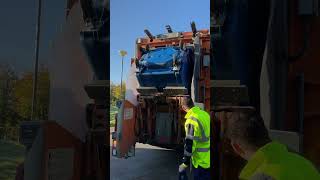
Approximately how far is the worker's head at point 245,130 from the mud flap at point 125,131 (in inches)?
148

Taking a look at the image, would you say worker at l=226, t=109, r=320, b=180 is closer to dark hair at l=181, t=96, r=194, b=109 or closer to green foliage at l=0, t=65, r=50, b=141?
green foliage at l=0, t=65, r=50, b=141

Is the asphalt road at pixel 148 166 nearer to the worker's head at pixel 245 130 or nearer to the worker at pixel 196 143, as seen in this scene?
the worker at pixel 196 143

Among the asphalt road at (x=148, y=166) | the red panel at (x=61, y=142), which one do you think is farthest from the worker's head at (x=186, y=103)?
the red panel at (x=61, y=142)

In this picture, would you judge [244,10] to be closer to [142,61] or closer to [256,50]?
[256,50]

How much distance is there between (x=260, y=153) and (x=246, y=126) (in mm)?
164

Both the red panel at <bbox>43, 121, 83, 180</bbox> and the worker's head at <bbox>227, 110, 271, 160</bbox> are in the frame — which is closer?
the worker's head at <bbox>227, 110, 271, 160</bbox>

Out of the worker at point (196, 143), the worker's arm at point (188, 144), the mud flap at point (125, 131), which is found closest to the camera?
the worker at point (196, 143)

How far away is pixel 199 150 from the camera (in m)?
3.32

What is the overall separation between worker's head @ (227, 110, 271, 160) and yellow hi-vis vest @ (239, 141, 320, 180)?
0.23 feet

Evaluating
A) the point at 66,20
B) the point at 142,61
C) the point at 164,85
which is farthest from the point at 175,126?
the point at 66,20

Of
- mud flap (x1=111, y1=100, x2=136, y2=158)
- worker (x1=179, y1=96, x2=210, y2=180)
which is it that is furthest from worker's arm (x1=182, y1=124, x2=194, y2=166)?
mud flap (x1=111, y1=100, x2=136, y2=158)

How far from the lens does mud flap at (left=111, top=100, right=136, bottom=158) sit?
199 inches

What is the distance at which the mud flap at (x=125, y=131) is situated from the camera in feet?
16.6

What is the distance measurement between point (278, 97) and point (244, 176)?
11.5 inches
